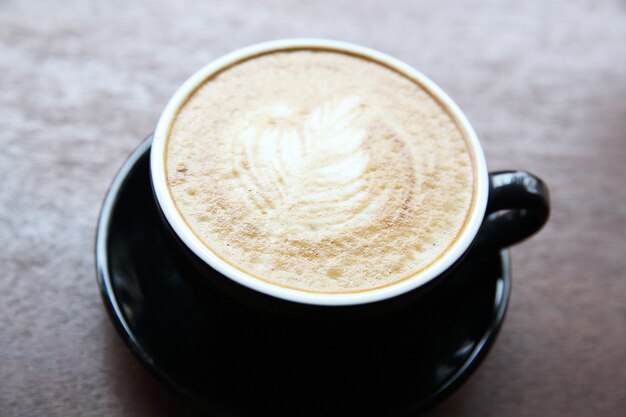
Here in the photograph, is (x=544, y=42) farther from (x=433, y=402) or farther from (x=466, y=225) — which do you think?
(x=433, y=402)

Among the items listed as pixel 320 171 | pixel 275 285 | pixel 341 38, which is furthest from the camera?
pixel 341 38

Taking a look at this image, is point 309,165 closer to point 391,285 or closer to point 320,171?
point 320,171

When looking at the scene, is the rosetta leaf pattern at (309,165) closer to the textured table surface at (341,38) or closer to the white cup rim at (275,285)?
the white cup rim at (275,285)

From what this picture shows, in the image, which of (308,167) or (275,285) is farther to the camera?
(308,167)

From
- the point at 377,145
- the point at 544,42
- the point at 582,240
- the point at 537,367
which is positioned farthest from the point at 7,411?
the point at 544,42

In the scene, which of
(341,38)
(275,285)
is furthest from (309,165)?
(341,38)

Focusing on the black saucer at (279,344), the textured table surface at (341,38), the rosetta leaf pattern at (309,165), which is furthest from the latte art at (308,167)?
the textured table surface at (341,38)

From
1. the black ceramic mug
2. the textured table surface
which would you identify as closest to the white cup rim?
the black ceramic mug

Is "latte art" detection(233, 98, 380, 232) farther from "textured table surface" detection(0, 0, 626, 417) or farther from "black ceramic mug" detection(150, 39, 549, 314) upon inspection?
"textured table surface" detection(0, 0, 626, 417)
